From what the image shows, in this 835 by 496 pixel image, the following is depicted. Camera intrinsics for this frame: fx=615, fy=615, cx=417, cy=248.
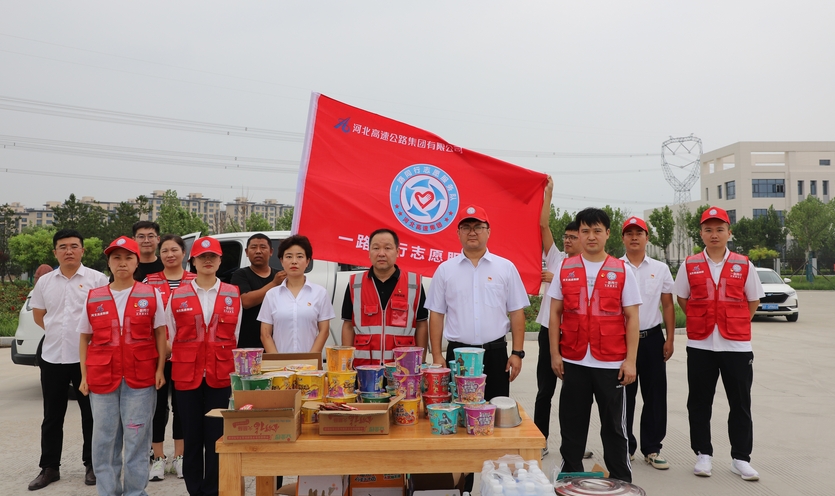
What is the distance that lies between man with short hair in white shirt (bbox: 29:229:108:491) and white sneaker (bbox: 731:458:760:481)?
519 centimetres

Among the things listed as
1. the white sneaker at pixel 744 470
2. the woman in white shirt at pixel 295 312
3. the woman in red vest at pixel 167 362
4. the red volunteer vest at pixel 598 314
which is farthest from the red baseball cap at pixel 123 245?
the white sneaker at pixel 744 470

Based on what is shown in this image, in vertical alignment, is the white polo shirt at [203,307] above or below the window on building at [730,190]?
below

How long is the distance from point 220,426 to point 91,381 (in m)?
0.89

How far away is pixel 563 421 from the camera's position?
172 inches

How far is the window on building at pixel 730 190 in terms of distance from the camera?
2547 inches

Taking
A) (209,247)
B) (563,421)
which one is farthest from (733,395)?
(209,247)

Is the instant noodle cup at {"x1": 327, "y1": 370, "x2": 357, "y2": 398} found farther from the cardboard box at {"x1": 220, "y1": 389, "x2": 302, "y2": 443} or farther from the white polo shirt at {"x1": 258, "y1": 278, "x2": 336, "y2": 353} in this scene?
the white polo shirt at {"x1": 258, "y1": 278, "x2": 336, "y2": 353}

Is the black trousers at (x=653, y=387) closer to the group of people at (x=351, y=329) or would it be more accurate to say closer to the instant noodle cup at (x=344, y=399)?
the group of people at (x=351, y=329)

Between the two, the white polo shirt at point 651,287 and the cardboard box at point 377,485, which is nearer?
the cardboard box at point 377,485

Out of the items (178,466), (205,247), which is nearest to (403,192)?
(205,247)

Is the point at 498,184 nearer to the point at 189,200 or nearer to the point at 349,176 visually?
the point at 349,176

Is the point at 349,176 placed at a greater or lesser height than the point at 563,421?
greater

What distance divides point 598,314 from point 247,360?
2.36 m

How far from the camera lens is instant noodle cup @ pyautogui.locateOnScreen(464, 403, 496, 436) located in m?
3.01
